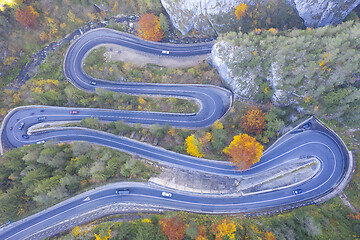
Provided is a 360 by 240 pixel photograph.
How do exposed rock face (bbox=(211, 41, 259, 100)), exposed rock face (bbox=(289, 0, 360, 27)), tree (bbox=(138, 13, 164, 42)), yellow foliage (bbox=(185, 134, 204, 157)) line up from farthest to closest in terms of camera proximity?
tree (bbox=(138, 13, 164, 42)), exposed rock face (bbox=(289, 0, 360, 27)), exposed rock face (bbox=(211, 41, 259, 100)), yellow foliage (bbox=(185, 134, 204, 157))

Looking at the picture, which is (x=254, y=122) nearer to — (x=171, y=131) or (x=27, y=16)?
(x=171, y=131)

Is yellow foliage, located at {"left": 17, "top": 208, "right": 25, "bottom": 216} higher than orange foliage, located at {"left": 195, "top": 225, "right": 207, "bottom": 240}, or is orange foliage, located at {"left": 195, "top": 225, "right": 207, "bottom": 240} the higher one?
yellow foliage, located at {"left": 17, "top": 208, "right": 25, "bottom": 216}

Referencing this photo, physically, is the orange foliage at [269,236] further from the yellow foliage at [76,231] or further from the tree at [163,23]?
the tree at [163,23]

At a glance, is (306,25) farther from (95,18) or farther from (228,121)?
(95,18)

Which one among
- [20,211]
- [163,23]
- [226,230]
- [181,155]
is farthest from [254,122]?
[20,211]

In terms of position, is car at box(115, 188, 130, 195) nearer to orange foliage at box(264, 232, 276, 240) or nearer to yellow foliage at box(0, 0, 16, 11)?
orange foliage at box(264, 232, 276, 240)

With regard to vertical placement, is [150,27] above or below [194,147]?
above

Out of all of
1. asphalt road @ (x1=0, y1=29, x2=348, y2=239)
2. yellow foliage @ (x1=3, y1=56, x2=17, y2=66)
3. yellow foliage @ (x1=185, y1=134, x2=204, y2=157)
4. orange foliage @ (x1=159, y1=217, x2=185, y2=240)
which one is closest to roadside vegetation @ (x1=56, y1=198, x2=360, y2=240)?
orange foliage @ (x1=159, y1=217, x2=185, y2=240)
